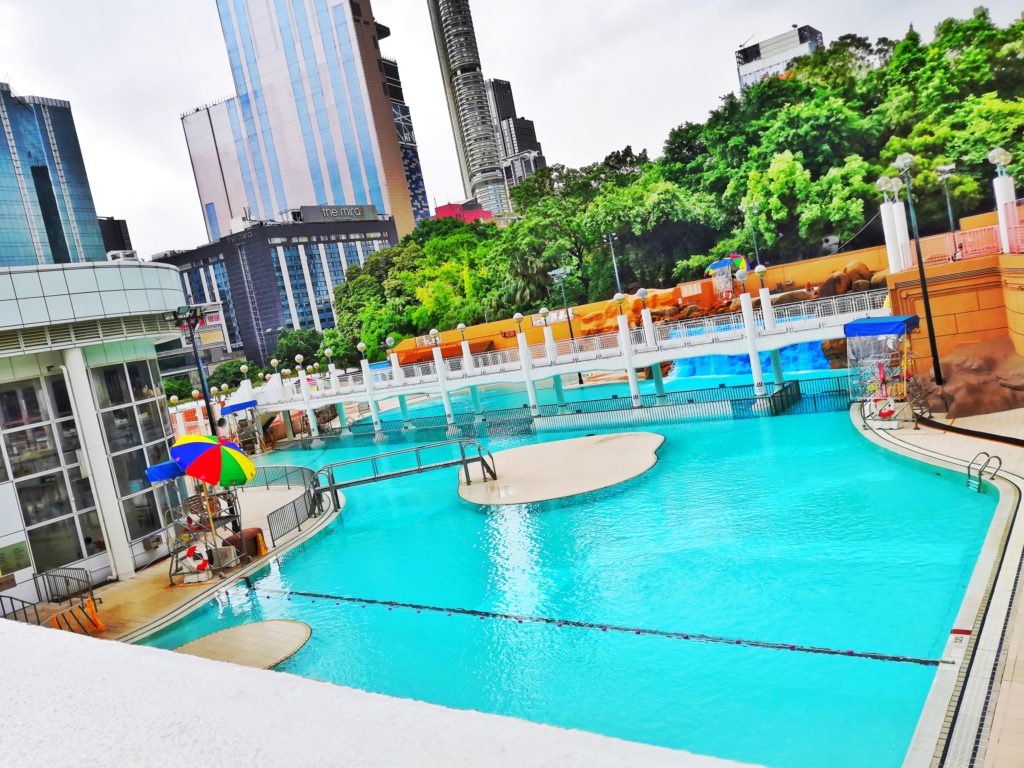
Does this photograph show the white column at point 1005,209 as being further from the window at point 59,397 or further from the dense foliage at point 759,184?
the window at point 59,397

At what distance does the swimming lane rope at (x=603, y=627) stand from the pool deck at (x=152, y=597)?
3.42ft

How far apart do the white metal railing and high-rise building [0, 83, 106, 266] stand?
2766 inches

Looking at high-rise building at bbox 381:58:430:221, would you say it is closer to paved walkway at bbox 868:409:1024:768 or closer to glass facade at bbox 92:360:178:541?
glass facade at bbox 92:360:178:541

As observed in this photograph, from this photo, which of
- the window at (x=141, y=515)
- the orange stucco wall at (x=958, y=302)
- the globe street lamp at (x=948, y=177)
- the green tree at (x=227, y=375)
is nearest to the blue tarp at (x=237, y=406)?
the window at (x=141, y=515)

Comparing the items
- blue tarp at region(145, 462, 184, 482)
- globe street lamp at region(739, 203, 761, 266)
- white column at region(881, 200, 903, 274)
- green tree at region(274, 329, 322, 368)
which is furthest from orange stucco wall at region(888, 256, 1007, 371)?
green tree at region(274, 329, 322, 368)

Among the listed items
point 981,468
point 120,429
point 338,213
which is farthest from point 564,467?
point 338,213

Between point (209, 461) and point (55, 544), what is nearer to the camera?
point (55, 544)

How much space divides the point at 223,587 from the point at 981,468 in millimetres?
17321

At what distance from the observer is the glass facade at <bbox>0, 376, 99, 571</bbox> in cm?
1550

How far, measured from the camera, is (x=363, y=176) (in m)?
122

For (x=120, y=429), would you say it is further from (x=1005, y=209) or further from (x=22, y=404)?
(x=1005, y=209)

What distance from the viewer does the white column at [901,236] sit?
2398 centimetres

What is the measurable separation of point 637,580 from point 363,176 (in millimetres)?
118757

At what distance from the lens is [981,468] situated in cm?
1482
